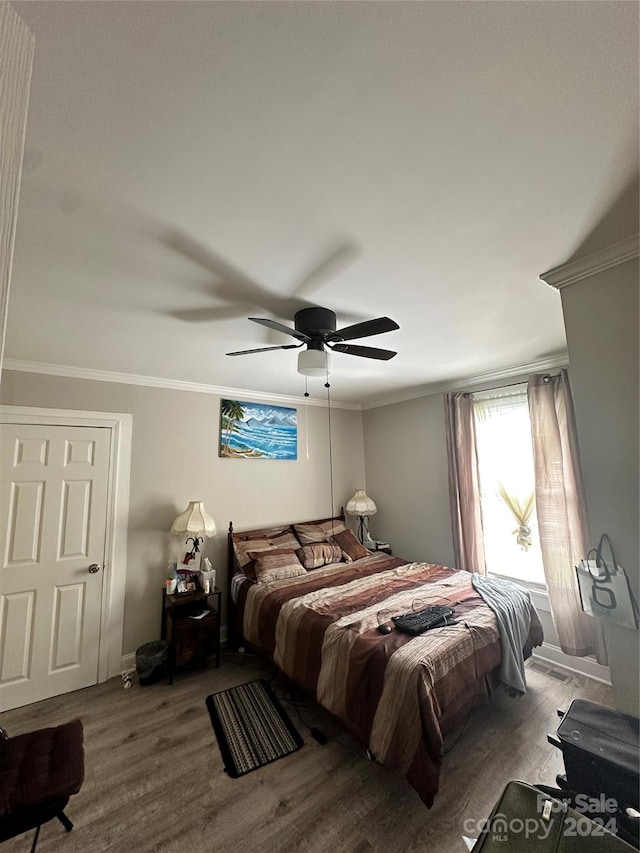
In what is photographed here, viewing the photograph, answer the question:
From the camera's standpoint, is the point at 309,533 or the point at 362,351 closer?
the point at 362,351

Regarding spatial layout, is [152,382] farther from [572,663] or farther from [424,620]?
[572,663]

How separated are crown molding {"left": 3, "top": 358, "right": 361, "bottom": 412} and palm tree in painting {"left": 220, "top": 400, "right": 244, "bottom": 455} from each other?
0.08m

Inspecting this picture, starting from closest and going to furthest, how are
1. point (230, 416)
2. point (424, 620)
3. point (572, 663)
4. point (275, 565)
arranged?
1. point (424, 620)
2. point (572, 663)
3. point (275, 565)
4. point (230, 416)

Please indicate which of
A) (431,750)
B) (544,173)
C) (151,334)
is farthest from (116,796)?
(544,173)

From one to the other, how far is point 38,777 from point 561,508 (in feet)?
11.9

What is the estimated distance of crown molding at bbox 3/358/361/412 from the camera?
278 cm

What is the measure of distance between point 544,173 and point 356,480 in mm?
4003

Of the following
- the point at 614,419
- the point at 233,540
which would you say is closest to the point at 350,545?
the point at 233,540

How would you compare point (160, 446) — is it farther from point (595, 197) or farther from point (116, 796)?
point (595, 197)

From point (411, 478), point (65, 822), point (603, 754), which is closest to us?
point (603, 754)

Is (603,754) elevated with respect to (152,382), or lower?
lower

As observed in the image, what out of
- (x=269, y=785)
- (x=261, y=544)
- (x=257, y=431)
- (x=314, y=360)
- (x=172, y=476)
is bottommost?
(x=269, y=785)

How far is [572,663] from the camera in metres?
2.83

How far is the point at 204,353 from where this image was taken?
8.73ft
